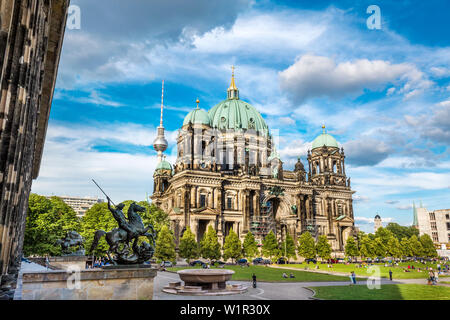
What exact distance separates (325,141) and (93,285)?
8785 cm

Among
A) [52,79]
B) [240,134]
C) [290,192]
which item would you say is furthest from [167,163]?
[52,79]

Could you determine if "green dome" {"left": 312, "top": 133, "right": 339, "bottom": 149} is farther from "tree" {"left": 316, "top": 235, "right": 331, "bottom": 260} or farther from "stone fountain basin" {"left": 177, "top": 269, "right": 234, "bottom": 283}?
"stone fountain basin" {"left": 177, "top": 269, "right": 234, "bottom": 283}

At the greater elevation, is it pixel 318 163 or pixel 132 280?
pixel 318 163

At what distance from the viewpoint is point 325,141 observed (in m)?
94.2

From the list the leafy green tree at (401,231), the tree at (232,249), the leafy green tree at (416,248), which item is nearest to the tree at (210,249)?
the tree at (232,249)

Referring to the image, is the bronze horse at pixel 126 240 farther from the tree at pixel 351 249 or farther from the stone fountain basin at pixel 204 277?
→ the tree at pixel 351 249

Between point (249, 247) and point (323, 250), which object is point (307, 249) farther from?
point (249, 247)

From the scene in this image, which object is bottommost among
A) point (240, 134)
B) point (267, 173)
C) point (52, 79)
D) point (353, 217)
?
point (353, 217)

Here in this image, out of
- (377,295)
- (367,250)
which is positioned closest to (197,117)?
(367,250)

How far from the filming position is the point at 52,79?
21422 mm

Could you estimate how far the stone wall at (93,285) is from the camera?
40.2 feet

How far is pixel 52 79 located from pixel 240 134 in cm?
6643

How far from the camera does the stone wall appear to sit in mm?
12250
